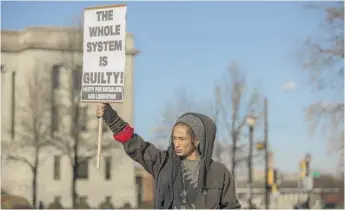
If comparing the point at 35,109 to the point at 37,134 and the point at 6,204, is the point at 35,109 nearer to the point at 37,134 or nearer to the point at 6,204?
the point at 37,134

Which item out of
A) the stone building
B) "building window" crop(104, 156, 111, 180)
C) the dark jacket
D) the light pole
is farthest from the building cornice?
the dark jacket

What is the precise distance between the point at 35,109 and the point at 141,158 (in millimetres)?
34464

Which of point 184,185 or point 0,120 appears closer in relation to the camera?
point 184,185

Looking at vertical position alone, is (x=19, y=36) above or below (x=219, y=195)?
above

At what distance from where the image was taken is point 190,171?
4348 millimetres

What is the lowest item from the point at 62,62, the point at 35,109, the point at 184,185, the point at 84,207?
the point at 84,207

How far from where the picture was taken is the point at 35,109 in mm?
38281

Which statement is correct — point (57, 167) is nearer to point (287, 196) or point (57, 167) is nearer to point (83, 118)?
point (83, 118)

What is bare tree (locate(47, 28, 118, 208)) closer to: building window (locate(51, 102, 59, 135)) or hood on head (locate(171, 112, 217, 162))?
building window (locate(51, 102, 59, 135))

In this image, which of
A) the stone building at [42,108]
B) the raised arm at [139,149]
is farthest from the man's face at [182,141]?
the stone building at [42,108]

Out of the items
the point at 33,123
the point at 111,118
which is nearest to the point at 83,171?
the point at 33,123

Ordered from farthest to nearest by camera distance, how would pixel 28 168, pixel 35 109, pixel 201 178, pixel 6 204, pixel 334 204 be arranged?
pixel 28 168 < pixel 35 109 < pixel 334 204 < pixel 6 204 < pixel 201 178

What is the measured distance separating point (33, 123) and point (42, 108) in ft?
2.95

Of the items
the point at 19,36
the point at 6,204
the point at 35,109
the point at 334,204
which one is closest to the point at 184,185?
the point at 6,204
